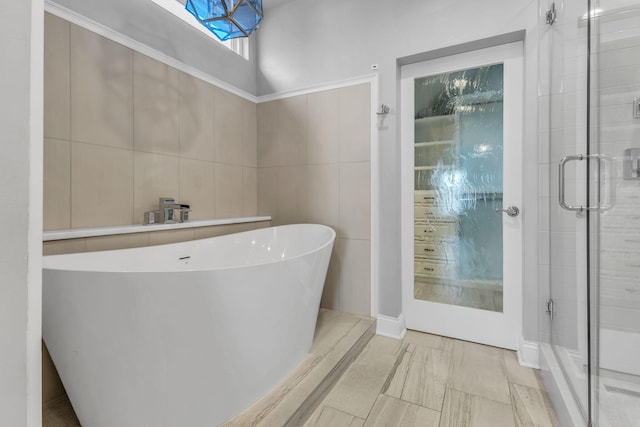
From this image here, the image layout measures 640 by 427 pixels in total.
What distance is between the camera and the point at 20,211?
394 millimetres

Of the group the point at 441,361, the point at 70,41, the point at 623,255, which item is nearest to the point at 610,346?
the point at 623,255

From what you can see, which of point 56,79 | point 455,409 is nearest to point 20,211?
point 56,79

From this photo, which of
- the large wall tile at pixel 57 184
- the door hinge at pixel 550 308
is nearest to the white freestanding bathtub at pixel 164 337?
the large wall tile at pixel 57 184

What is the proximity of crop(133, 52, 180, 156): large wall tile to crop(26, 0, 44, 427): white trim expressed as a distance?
1.51 metres

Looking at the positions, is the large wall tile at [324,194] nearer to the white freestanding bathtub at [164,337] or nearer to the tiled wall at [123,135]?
the tiled wall at [123,135]

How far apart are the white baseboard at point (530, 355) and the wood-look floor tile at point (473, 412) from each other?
464mm

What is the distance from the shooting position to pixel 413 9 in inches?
76.5

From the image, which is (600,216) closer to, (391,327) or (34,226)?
(391,327)

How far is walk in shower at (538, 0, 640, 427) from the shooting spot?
1.15 metres

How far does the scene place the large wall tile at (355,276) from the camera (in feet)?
7.06

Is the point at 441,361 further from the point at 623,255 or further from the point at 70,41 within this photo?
the point at 70,41

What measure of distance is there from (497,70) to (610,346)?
164 cm

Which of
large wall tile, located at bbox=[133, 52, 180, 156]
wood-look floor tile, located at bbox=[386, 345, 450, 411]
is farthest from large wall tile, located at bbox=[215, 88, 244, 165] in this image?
wood-look floor tile, located at bbox=[386, 345, 450, 411]

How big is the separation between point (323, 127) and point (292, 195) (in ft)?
2.08
